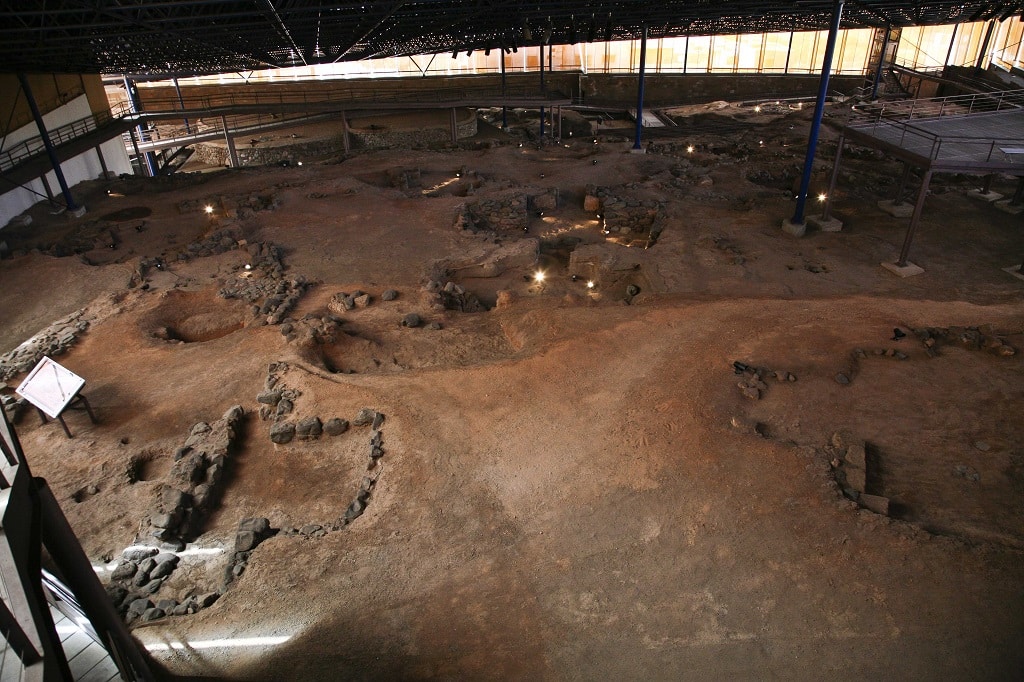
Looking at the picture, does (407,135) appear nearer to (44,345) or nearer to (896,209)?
(44,345)

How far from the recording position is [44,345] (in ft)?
36.1

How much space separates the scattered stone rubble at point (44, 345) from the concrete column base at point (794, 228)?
15.6 meters

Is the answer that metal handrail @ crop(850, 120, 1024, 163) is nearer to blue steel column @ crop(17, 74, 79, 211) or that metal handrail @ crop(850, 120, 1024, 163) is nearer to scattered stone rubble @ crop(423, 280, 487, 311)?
scattered stone rubble @ crop(423, 280, 487, 311)

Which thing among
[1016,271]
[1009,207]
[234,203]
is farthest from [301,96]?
[1016,271]

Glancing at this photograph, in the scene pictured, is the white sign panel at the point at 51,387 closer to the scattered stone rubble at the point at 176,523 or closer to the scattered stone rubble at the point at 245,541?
the scattered stone rubble at the point at 176,523

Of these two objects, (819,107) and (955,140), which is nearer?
(955,140)

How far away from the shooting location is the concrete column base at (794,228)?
1445cm

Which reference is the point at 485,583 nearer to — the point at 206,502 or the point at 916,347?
the point at 206,502

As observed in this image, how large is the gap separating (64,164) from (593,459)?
23267mm

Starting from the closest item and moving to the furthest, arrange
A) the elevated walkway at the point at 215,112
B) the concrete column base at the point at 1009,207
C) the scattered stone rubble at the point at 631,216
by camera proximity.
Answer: the concrete column base at the point at 1009,207 < the scattered stone rubble at the point at 631,216 < the elevated walkway at the point at 215,112

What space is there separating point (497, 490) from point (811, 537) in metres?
3.40

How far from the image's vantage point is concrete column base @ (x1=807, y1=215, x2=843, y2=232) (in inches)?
578

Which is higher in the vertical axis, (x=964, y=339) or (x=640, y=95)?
(x=640, y=95)

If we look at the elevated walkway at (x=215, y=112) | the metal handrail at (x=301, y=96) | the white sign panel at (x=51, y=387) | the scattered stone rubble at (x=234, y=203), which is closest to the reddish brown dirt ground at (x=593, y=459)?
the white sign panel at (x=51, y=387)
